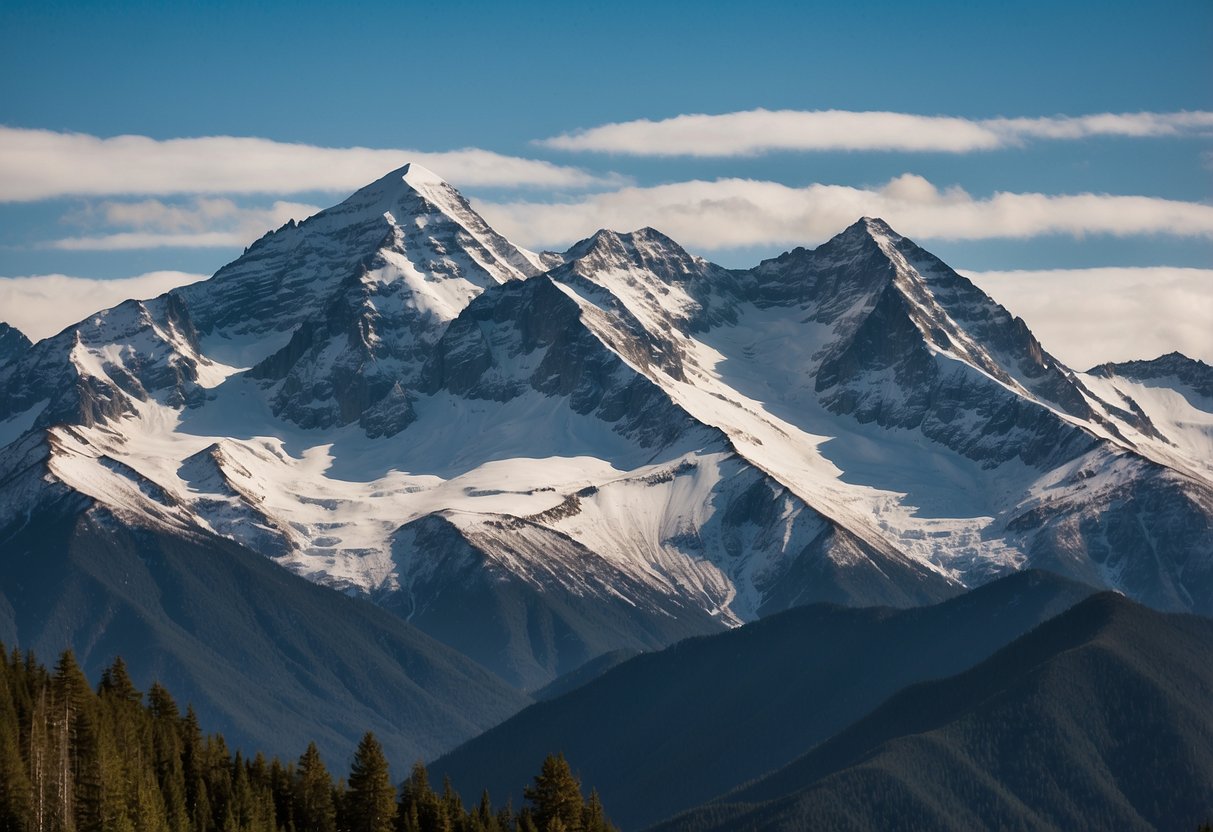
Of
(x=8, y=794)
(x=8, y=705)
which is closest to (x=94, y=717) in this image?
(x=8, y=705)

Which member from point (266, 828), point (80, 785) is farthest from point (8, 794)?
point (266, 828)

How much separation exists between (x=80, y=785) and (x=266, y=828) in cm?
1631

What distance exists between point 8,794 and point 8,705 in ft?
66.7

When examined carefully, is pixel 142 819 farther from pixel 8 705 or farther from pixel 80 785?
pixel 8 705

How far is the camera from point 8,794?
17762cm

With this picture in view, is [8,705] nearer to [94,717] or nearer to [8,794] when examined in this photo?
[94,717]

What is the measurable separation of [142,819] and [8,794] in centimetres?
1018

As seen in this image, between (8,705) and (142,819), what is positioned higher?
(8,705)

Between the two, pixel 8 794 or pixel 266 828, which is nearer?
pixel 8 794

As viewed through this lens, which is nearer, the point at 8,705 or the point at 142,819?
the point at 142,819

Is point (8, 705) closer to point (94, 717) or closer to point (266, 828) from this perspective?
point (94, 717)

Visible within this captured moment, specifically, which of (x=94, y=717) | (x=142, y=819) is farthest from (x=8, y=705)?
(x=142, y=819)

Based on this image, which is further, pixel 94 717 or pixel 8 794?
pixel 94 717

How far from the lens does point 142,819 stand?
18450 centimetres
